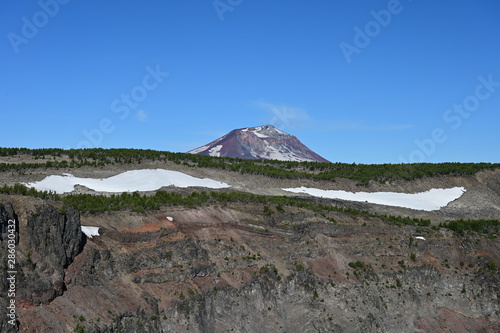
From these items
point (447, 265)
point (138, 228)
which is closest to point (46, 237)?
point (138, 228)

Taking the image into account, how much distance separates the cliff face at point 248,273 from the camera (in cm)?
2783

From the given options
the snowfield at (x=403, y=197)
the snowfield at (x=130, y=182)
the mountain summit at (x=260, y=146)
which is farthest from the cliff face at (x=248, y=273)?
the mountain summit at (x=260, y=146)

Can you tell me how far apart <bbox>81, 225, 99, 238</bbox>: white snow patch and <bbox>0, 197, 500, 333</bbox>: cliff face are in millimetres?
334

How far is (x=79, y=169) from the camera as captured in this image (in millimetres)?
56062

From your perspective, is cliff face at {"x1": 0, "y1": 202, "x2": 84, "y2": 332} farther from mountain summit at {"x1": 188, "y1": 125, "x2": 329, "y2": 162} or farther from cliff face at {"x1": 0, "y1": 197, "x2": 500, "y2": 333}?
mountain summit at {"x1": 188, "y1": 125, "x2": 329, "y2": 162}

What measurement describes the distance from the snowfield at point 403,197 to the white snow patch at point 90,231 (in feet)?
104

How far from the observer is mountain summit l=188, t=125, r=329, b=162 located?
167625 millimetres

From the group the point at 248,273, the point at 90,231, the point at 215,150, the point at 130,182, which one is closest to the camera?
the point at 90,231

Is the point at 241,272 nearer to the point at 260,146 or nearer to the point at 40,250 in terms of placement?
the point at 40,250

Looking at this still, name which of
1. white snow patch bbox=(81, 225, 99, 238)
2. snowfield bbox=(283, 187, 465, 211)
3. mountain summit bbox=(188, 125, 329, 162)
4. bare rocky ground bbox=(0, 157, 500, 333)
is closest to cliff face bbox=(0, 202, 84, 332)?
bare rocky ground bbox=(0, 157, 500, 333)

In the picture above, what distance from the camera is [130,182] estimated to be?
179 ft

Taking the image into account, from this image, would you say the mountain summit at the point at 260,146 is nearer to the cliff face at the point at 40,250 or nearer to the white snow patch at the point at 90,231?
the white snow patch at the point at 90,231

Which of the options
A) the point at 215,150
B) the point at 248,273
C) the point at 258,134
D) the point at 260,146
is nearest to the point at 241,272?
the point at 248,273

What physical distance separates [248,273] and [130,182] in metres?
20.5
